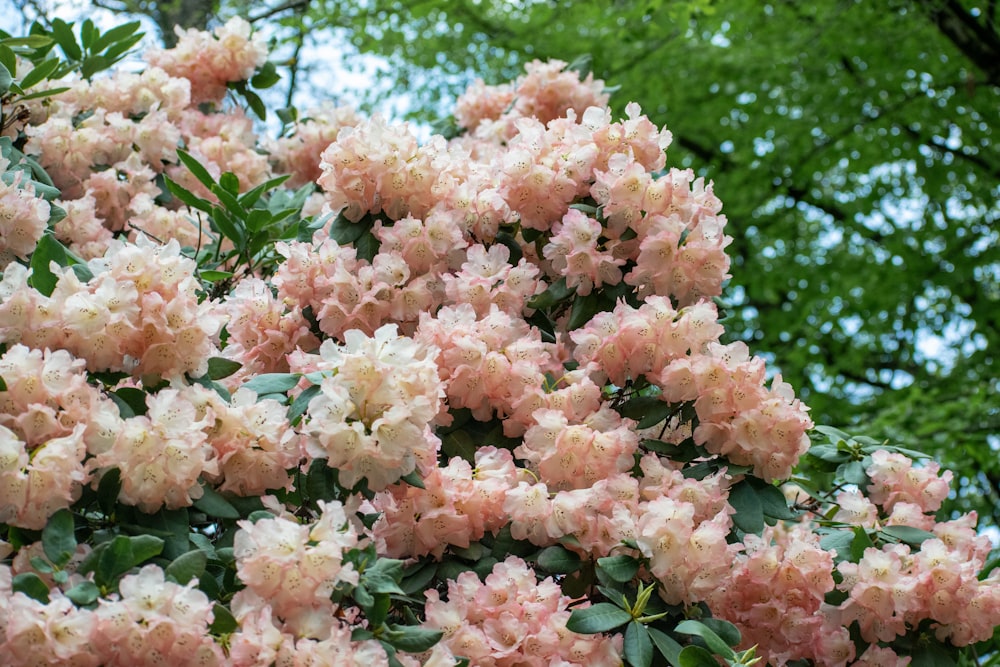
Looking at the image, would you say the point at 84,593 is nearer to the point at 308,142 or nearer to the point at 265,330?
the point at 265,330

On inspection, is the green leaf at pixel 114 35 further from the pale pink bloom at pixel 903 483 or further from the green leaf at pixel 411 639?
the pale pink bloom at pixel 903 483

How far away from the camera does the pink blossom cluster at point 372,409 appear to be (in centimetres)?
158

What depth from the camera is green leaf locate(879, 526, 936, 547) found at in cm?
218

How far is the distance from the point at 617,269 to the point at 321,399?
0.77m

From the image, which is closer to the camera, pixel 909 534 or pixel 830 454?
pixel 909 534

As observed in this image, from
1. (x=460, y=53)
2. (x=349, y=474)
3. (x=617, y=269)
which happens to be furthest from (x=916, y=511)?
(x=460, y=53)

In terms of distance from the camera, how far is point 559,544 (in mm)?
1875

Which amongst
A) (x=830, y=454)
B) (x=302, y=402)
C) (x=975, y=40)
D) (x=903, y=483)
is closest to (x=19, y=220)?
(x=302, y=402)

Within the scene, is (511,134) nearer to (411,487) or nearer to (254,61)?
(254,61)

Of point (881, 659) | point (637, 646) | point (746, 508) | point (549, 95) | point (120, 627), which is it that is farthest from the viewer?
point (549, 95)

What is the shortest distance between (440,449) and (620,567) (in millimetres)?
431

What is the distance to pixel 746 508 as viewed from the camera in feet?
6.39

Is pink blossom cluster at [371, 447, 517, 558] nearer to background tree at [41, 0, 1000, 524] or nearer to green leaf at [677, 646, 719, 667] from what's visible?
green leaf at [677, 646, 719, 667]

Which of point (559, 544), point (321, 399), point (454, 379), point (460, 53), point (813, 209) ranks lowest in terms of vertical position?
point (813, 209)
